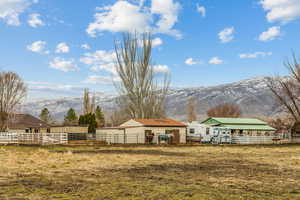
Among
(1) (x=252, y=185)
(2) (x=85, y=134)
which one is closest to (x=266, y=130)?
Result: (2) (x=85, y=134)

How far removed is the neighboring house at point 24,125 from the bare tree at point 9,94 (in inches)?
93.6

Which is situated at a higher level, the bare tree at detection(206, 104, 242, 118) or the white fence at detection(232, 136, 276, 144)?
the bare tree at detection(206, 104, 242, 118)

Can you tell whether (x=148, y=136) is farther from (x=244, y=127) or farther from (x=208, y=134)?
(x=244, y=127)

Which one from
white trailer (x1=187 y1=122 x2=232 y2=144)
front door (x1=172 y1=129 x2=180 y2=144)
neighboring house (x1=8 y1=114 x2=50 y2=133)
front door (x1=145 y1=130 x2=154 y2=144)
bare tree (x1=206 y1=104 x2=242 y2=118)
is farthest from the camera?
bare tree (x1=206 y1=104 x2=242 y2=118)

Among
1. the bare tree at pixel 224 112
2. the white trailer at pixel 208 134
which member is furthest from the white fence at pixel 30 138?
the bare tree at pixel 224 112

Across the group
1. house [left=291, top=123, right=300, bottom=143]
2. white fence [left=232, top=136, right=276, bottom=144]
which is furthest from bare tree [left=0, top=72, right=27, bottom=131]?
Answer: house [left=291, top=123, right=300, bottom=143]

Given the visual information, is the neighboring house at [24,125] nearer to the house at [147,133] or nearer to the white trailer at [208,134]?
the house at [147,133]

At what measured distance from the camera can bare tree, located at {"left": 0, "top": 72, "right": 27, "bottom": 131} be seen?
199 feet

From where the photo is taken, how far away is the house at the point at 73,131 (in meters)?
54.7

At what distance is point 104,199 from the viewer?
25.4 feet

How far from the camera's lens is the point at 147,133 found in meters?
44.3

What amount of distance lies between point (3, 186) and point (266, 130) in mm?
56786

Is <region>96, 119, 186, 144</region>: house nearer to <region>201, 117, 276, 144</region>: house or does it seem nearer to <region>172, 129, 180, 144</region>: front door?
<region>172, 129, 180, 144</region>: front door

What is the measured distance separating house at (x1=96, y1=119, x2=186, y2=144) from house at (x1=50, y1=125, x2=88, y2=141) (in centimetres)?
759
